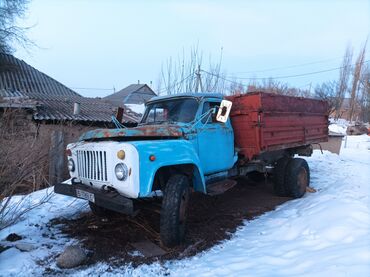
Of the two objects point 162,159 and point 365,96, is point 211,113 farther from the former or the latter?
point 365,96

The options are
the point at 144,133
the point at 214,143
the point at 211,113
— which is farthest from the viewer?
the point at 211,113

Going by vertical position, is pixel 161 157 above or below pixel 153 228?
above

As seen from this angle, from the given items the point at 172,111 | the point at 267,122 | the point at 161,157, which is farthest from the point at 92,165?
the point at 267,122

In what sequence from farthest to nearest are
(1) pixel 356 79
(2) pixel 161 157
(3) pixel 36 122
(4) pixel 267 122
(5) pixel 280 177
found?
(1) pixel 356 79 → (3) pixel 36 122 → (5) pixel 280 177 → (4) pixel 267 122 → (2) pixel 161 157

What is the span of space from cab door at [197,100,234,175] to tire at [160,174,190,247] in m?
1.03

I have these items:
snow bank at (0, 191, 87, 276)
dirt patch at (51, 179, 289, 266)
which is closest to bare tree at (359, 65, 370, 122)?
dirt patch at (51, 179, 289, 266)

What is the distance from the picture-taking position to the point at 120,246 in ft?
14.9

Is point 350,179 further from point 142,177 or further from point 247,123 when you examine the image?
point 142,177

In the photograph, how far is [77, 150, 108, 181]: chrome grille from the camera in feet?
14.9

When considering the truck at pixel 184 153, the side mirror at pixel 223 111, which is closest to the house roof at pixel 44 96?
the truck at pixel 184 153

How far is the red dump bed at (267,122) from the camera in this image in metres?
6.20

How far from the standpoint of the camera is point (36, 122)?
46.7 ft

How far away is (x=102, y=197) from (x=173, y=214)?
908mm

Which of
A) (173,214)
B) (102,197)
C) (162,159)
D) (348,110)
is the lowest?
(173,214)
